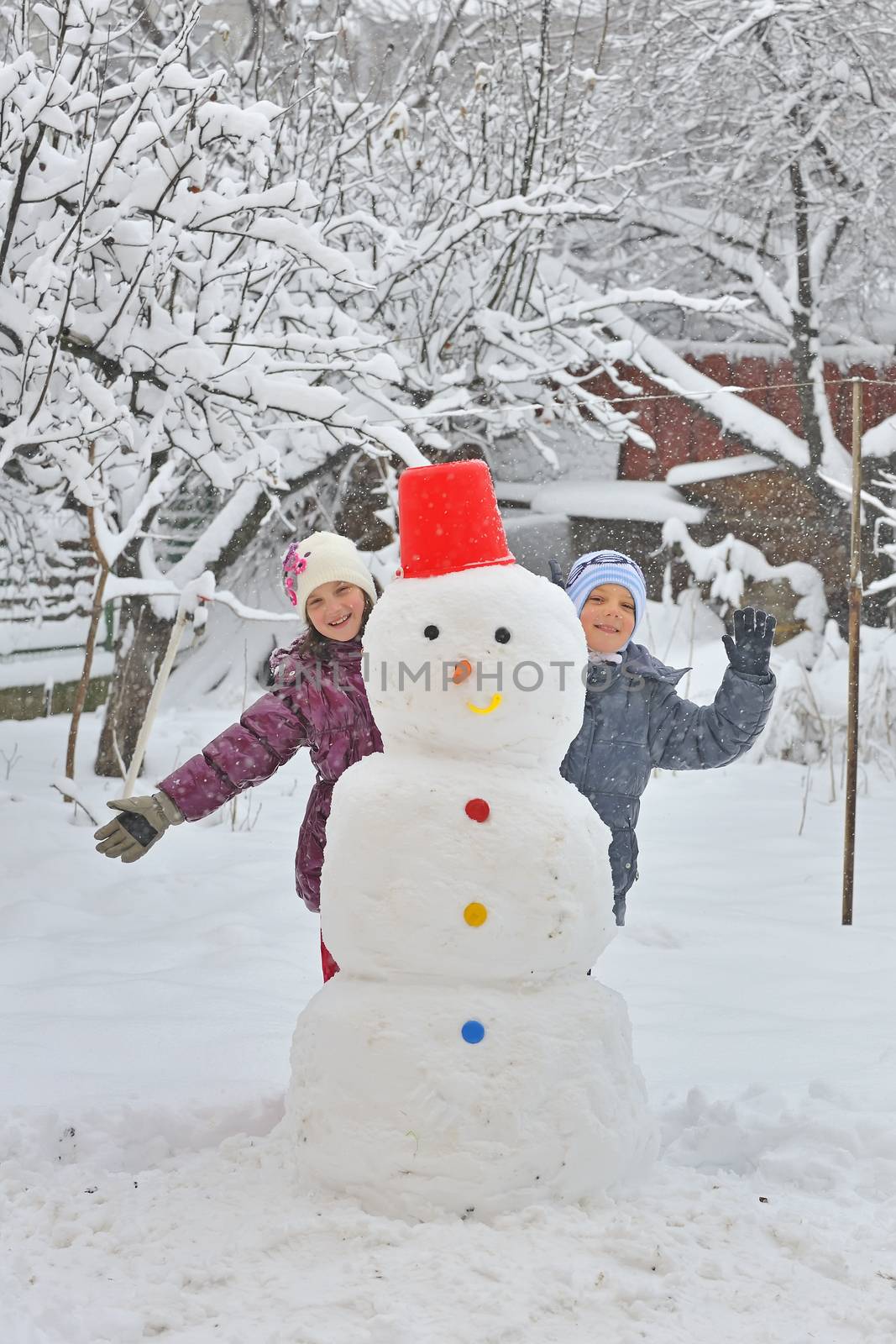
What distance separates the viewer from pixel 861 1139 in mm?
2412

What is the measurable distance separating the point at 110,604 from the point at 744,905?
5074 millimetres

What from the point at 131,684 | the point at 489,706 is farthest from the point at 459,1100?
the point at 131,684

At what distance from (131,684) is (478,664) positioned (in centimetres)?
452

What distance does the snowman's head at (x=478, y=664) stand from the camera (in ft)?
6.71

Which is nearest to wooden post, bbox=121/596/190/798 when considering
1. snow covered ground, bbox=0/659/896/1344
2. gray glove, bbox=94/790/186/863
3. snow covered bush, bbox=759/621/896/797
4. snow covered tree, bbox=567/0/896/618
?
snow covered ground, bbox=0/659/896/1344

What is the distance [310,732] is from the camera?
2699mm

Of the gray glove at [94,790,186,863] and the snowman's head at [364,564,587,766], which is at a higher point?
the snowman's head at [364,564,587,766]

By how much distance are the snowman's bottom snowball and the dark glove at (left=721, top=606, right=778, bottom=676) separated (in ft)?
2.73

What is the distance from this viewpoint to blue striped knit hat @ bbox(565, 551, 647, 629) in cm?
264

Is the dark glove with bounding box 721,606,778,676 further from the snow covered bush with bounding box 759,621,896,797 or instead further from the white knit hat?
the snow covered bush with bounding box 759,621,896,797

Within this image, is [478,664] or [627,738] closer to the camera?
[478,664]

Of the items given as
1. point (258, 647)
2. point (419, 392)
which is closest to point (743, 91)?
point (419, 392)

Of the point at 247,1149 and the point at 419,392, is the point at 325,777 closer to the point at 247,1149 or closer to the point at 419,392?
the point at 247,1149

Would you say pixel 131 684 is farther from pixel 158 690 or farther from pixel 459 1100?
pixel 459 1100
